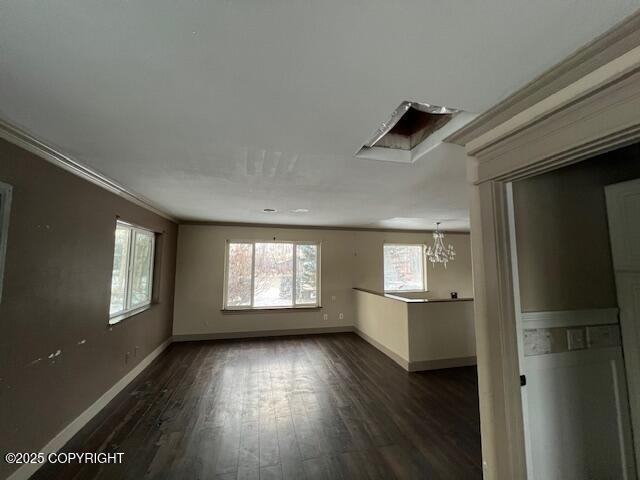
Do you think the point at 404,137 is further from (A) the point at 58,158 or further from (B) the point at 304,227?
(B) the point at 304,227

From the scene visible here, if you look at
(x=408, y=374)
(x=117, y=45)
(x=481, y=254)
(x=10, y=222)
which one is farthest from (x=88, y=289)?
(x=408, y=374)

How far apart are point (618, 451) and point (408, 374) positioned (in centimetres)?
218

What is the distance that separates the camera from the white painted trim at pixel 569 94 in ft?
2.94

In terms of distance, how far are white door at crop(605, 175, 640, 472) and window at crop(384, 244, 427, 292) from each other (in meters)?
4.67

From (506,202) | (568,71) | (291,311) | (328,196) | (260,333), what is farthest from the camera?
(291,311)

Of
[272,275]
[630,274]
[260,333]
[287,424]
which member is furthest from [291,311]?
[630,274]

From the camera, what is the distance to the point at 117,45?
96cm

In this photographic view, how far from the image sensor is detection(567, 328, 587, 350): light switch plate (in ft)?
4.96

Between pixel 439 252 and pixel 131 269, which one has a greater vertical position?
pixel 439 252

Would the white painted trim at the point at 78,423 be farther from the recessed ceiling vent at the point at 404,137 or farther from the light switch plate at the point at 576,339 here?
the light switch plate at the point at 576,339

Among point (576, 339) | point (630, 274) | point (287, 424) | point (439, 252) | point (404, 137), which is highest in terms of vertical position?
point (404, 137)

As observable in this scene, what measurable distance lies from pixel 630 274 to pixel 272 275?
496 cm

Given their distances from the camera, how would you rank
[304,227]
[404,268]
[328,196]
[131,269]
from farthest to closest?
[404,268] → [304,227] → [131,269] → [328,196]

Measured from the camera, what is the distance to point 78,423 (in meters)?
2.31
